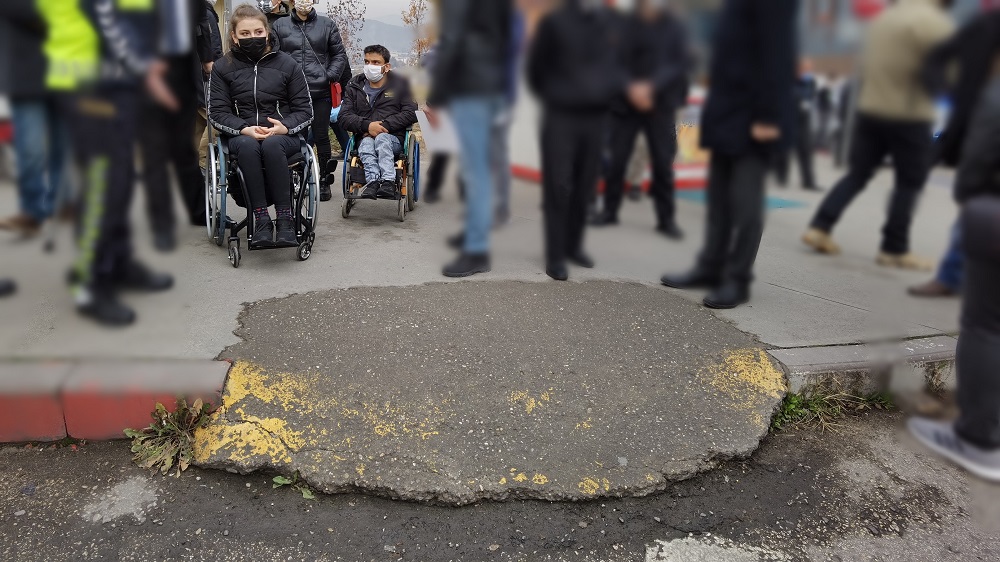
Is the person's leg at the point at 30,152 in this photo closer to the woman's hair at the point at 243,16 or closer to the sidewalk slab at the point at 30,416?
the woman's hair at the point at 243,16

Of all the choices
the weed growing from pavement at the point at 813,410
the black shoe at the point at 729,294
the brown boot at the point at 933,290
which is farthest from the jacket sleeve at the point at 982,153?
the weed growing from pavement at the point at 813,410

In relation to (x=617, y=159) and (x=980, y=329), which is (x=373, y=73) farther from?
(x=980, y=329)

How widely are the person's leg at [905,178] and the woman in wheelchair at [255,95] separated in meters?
1.00

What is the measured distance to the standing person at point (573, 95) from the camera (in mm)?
711

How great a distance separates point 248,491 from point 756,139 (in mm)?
2381

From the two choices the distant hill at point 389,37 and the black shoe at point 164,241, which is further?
the black shoe at point 164,241

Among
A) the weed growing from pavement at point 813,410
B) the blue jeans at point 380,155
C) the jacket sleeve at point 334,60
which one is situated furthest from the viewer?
the weed growing from pavement at point 813,410

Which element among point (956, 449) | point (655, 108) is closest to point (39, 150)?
point (655, 108)

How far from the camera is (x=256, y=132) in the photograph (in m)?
1.44

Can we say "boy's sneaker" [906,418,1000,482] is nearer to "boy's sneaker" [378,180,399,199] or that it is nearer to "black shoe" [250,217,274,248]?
"boy's sneaker" [378,180,399,199]

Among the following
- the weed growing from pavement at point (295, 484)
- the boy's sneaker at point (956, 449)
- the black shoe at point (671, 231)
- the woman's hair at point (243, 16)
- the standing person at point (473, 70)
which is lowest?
the weed growing from pavement at point (295, 484)

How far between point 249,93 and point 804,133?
1081 mm

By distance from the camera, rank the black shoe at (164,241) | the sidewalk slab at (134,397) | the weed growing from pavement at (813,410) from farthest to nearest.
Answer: the weed growing from pavement at (813,410) → the sidewalk slab at (134,397) → the black shoe at (164,241)

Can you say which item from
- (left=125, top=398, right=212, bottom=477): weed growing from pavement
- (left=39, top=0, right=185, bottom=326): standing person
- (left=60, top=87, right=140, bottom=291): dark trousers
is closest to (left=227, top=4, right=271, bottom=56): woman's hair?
(left=39, top=0, right=185, bottom=326): standing person
